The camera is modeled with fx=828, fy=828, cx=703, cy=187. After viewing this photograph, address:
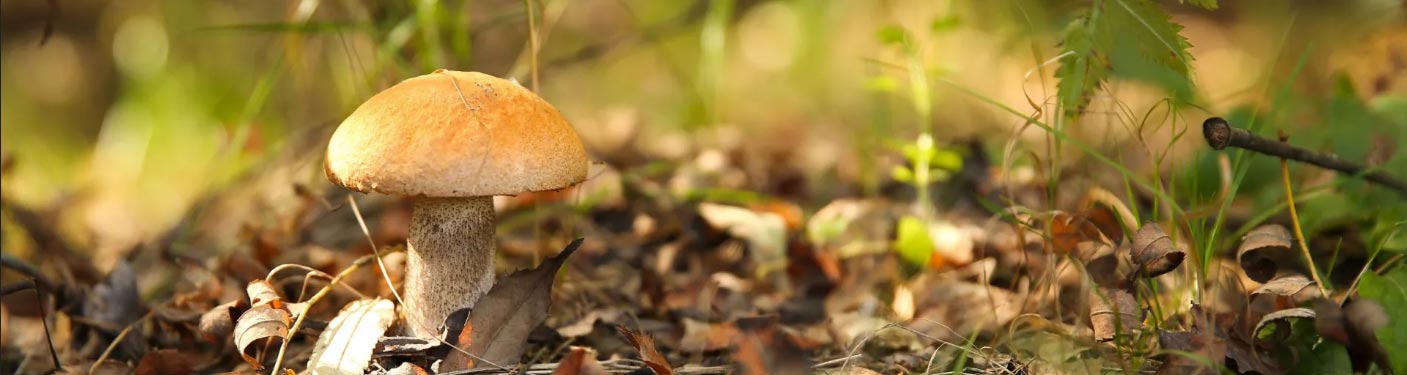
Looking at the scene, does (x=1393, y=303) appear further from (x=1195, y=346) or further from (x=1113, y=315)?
(x=1113, y=315)

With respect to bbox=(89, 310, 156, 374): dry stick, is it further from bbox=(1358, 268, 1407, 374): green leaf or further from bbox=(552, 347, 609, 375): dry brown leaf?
bbox=(1358, 268, 1407, 374): green leaf

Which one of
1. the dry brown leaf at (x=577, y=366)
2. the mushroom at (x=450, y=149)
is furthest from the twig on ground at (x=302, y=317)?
the dry brown leaf at (x=577, y=366)

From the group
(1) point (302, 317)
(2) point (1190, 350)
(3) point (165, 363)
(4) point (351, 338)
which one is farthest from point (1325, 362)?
(3) point (165, 363)

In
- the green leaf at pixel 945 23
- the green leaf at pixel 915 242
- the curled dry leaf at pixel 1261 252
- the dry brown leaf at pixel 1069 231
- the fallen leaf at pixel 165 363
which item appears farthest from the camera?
the green leaf at pixel 915 242

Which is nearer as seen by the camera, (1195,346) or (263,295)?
(1195,346)

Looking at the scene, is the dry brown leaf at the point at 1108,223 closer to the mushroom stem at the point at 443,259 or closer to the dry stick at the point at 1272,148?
the dry stick at the point at 1272,148

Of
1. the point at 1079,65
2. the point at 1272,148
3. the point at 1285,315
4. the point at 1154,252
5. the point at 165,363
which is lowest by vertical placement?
the point at 165,363

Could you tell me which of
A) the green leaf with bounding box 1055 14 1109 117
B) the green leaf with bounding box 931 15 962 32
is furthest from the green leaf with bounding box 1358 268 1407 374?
the green leaf with bounding box 931 15 962 32
